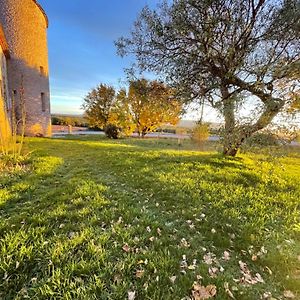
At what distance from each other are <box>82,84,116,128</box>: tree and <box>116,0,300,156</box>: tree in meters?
17.5

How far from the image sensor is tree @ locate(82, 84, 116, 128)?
24969mm

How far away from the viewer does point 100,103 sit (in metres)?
25.1

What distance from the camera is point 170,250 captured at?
9.38 feet

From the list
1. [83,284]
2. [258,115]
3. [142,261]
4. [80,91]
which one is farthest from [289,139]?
[80,91]

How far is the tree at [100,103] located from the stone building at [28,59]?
7.09 meters

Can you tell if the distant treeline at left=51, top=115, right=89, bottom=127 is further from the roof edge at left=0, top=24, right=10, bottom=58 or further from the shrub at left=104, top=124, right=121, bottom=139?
the roof edge at left=0, top=24, right=10, bottom=58

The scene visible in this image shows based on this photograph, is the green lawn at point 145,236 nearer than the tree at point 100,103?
Yes

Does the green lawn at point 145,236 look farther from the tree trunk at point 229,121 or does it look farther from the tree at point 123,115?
the tree at point 123,115

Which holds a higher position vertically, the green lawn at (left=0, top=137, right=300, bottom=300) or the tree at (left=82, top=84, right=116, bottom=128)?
the tree at (left=82, top=84, right=116, bottom=128)

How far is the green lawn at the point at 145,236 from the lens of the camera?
7.44 ft

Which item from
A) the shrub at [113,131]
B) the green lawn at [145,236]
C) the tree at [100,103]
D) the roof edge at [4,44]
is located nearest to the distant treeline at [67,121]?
the tree at [100,103]

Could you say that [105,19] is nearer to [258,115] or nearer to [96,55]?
Result: [96,55]

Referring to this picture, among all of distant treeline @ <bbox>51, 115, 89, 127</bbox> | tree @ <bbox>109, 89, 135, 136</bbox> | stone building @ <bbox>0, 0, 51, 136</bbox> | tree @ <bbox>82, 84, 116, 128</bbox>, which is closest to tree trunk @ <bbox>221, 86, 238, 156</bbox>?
stone building @ <bbox>0, 0, 51, 136</bbox>

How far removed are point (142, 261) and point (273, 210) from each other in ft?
9.55
